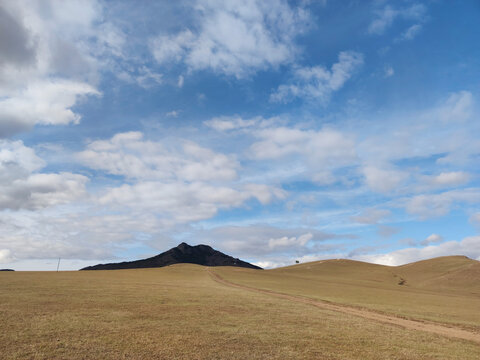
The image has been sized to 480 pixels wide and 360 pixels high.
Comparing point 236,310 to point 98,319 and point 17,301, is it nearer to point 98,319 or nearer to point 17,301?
point 98,319

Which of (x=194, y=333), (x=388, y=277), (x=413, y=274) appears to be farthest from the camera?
(x=413, y=274)

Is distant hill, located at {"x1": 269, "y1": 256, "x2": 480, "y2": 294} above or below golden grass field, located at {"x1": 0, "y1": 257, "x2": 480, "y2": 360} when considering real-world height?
above

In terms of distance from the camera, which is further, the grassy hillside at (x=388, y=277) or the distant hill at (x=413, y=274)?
the distant hill at (x=413, y=274)

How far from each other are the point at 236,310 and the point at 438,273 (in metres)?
121

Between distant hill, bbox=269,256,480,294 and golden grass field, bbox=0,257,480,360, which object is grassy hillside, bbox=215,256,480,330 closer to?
distant hill, bbox=269,256,480,294

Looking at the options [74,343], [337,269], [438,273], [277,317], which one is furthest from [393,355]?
[337,269]

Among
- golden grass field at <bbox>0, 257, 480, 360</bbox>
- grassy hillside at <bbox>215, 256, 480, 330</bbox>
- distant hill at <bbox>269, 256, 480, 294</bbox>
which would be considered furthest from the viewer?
distant hill at <bbox>269, 256, 480, 294</bbox>

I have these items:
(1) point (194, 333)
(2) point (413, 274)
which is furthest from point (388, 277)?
(1) point (194, 333)

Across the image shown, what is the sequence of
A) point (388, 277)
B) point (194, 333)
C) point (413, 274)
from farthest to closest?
point (413, 274)
point (388, 277)
point (194, 333)

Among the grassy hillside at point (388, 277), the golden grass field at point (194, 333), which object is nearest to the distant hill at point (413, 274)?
the grassy hillside at point (388, 277)

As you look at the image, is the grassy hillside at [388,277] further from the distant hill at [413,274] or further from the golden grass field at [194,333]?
the golden grass field at [194,333]

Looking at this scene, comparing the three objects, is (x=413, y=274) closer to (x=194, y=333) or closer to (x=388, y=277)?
(x=388, y=277)

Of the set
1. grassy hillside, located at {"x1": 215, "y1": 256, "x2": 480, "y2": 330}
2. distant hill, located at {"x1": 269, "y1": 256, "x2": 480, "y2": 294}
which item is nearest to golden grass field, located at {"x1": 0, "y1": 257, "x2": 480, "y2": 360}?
grassy hillside, located at {"x1": 215, "y1": 256, "x2": 480, "y2": 330}

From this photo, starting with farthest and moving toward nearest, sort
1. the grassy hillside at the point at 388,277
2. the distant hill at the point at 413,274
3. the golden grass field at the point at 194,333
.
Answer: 1. the distant hill at the point at 413,274
2. the grassy hillside at the point at 388,277
3. the golden grass field at the point at 194,333
